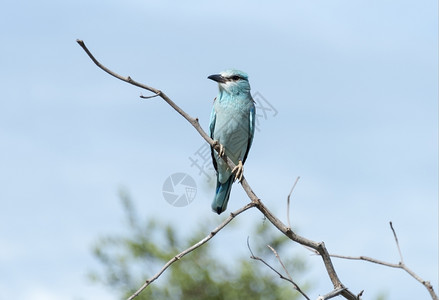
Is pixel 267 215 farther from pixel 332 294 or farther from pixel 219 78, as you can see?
pixel 219 78

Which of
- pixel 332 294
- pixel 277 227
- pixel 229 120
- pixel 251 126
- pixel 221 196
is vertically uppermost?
pixel 277 227

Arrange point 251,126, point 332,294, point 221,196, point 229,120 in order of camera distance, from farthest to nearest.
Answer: point 251,126
point 221,196
point 229,120
point 332,294

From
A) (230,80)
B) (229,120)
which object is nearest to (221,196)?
(229,120)

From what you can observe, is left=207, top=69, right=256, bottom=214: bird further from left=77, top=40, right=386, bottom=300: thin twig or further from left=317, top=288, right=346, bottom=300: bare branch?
left=317, top=288, right=346, bottom=300: bare branch

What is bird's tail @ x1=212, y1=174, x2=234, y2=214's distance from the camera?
620cm

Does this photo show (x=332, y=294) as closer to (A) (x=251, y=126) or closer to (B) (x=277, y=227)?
(B) (x=277, y=227)

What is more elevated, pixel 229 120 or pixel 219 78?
pixel 219 78

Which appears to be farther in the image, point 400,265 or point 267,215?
point 267,215

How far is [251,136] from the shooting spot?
6.43 m

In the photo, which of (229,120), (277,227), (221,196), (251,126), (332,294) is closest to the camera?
(332,294)

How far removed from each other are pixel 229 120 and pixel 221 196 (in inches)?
29.5

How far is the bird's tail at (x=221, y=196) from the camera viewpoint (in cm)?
620

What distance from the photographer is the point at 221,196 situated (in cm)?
625

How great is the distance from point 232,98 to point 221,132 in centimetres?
36
